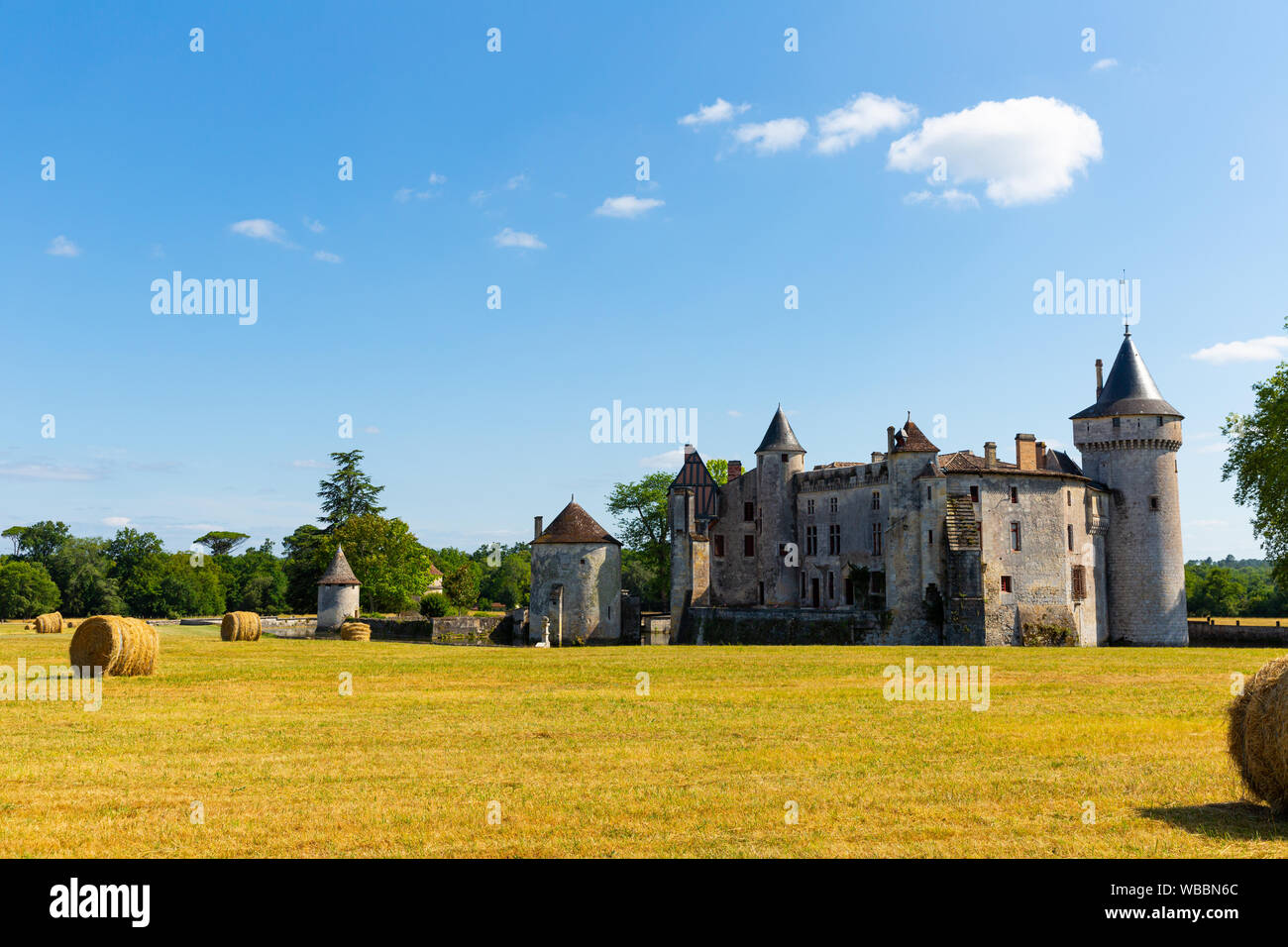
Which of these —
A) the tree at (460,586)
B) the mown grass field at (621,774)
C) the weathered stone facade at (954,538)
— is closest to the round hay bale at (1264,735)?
the mown grass field at (621,774)

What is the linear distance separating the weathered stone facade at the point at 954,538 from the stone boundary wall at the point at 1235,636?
3250 millimetres

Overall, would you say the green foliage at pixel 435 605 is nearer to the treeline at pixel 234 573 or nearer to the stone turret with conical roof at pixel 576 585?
the treeline at pixel 234 573

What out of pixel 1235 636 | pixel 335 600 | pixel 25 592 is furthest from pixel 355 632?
pixel 25 592

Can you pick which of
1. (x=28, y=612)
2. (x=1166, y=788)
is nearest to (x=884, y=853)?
(x=1166, y=788)

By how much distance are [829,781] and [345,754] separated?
591 centimetres

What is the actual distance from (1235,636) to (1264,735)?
50.7 meters

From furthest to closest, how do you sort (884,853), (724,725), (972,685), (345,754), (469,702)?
(972,685), (469,702), (724,725), (345,754), (884,853)

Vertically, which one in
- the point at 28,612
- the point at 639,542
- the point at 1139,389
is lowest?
the point at 28,612

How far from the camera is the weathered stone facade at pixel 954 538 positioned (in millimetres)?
45656

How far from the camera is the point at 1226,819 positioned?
8.59m

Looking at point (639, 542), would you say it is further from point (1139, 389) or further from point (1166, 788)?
point (1166, 788)

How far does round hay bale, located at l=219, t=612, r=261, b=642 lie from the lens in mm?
45031
